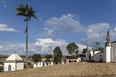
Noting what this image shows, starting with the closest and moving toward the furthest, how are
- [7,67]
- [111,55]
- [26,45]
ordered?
[111,55] < [26,45] < [7,67]

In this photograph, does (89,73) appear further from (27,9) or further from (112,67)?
(27,9)

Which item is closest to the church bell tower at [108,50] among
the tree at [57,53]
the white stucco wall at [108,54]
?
the white stucco wall at [108,54]

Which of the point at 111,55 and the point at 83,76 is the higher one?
the point at 111,55

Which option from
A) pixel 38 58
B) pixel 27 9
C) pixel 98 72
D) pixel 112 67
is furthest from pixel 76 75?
pixel 38 58

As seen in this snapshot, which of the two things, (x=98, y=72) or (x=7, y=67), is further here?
(x=7, y=67)

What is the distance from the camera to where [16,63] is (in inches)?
1115

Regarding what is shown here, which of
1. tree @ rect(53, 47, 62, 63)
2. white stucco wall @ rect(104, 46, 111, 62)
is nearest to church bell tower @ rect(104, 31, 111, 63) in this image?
white stucco wall @ rect(104, 46, 111, 62)

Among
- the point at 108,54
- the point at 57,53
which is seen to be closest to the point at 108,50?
the point at 108,54

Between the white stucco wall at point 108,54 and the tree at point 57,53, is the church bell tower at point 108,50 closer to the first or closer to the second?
the white stucco wall at point 108,54

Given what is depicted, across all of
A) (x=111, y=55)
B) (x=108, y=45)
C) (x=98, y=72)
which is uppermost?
(x=108, y=45)

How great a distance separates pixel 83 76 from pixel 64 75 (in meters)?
2.76

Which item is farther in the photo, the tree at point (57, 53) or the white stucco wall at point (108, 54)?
the tree at point (57, 53)

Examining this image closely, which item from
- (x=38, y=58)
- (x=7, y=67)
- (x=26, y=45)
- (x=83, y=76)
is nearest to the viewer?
(x=83, y=76)

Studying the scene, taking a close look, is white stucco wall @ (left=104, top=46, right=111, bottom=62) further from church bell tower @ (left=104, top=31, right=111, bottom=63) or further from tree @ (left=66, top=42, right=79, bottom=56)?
tree @ (left=66, top=42, right=79, bottom=56)
